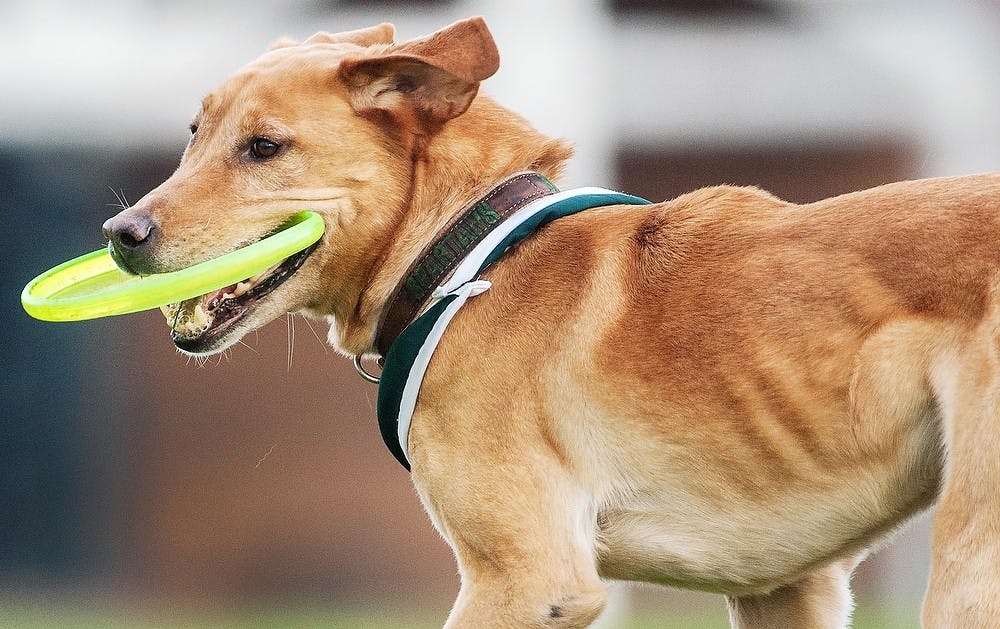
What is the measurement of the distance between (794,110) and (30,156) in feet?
15.9

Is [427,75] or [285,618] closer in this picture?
[427,75]

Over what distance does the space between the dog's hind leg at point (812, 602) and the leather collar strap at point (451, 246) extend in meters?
1.06

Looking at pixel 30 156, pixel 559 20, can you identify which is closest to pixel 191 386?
pixel 30 156

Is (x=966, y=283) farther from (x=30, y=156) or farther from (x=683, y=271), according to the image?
(x=30, y=156)

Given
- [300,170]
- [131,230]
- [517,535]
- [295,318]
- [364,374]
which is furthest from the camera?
[295,318]

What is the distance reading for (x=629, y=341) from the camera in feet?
8.09

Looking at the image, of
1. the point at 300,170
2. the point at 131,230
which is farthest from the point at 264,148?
the point at 131,230

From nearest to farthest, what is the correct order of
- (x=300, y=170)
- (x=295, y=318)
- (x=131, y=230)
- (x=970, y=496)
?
(x=970, y=496) → (x=131, y=230) → (x=300, y=170) → (x=295, y=318)

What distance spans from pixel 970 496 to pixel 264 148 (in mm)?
1621

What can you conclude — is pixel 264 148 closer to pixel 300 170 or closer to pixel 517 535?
pixel 300 170

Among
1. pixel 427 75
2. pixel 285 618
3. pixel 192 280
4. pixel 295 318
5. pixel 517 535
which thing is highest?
pixel 427 75

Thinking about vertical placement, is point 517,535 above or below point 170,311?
below

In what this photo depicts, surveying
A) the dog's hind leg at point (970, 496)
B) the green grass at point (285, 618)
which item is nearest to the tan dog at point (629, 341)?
the dog's hind leg at point (970, 496)

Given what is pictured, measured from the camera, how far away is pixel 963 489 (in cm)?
205
